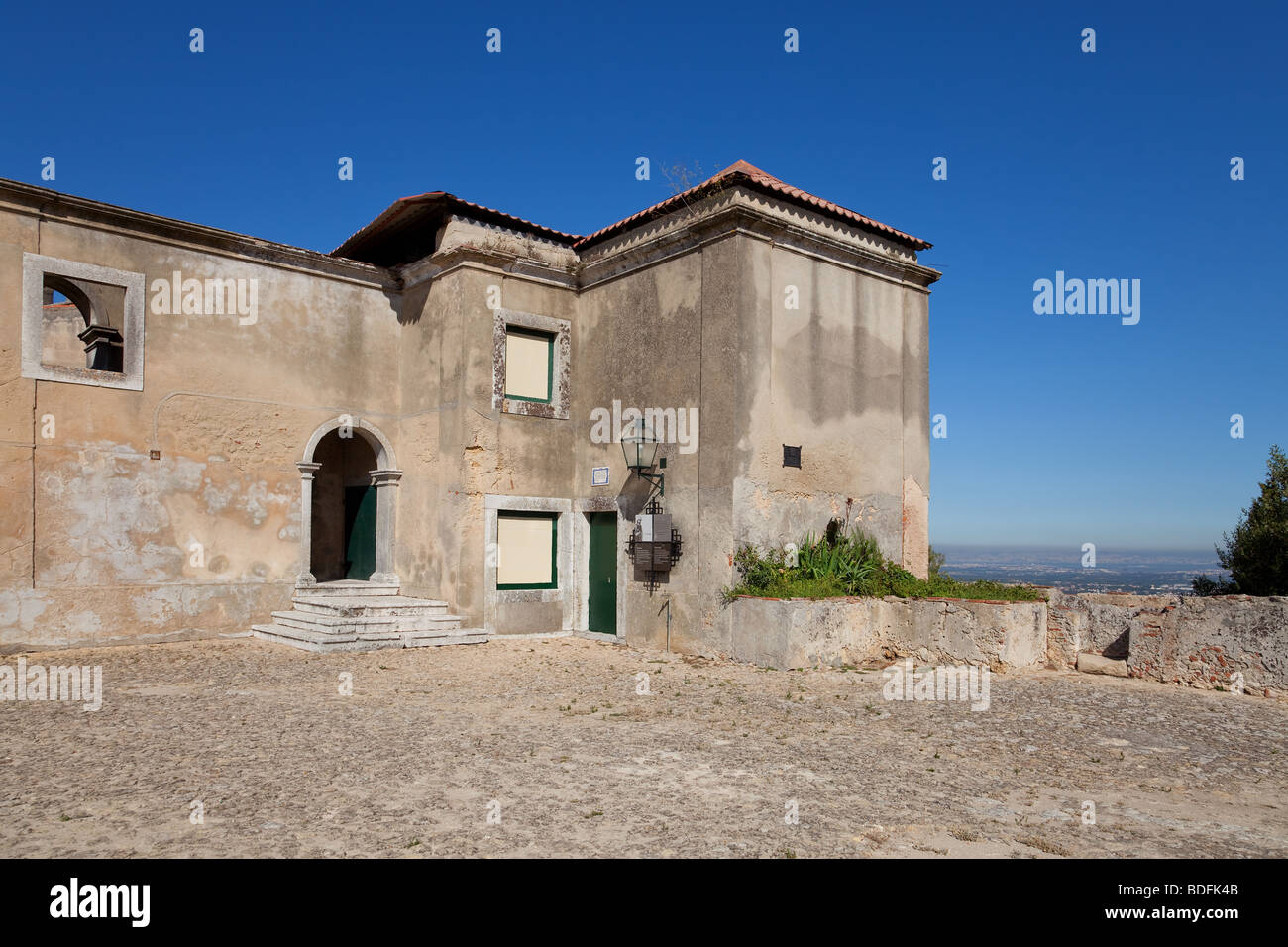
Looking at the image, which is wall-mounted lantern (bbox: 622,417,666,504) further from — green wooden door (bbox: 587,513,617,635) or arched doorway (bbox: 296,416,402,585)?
arched doorway (bbox: 296,416,402,585)

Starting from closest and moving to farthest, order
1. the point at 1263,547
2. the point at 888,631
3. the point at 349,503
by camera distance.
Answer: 1. the point at 888,631
2. the point at 349,503
3. the point at 1263,547

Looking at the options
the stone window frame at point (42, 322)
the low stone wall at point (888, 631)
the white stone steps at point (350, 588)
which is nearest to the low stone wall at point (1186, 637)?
the low stone wall at point (888, 631)

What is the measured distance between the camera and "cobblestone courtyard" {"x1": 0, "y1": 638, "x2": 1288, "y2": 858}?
4.75 metres

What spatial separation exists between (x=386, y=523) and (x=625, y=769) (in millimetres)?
9991

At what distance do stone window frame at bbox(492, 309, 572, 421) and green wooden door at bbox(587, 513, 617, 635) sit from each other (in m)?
2.02

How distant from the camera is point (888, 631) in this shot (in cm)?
1211

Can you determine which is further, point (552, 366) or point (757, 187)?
point (552, 366)

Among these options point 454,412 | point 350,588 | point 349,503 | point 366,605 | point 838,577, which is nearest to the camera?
point 838,577

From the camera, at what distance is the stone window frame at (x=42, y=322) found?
38.8 ft

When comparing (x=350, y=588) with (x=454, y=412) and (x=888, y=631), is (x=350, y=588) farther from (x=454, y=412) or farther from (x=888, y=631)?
(x=888, y=631)

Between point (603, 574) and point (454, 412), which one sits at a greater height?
point (454, 412)

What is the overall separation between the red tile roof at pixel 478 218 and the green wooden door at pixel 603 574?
4894 mm

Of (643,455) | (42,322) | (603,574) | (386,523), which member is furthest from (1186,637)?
(42,322)

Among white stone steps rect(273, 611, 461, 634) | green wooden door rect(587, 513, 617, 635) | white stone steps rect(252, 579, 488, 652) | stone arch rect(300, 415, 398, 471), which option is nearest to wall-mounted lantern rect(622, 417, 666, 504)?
green wooden door rect(587, 513, 617, 635)
